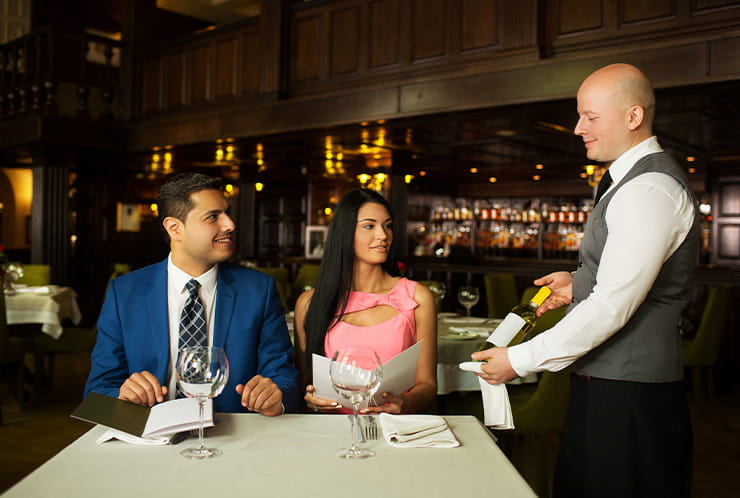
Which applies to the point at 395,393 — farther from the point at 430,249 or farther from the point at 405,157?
the point at 430,249

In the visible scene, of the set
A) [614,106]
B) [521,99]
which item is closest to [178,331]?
[614,106]

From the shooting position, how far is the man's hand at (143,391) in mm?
1763

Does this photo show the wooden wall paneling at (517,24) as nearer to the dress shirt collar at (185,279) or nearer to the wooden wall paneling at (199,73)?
the wooden wall paneling at (199,73)

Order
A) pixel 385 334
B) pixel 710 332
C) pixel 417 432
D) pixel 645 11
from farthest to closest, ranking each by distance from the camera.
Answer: pixel 710 332, pixel 645 11, pixel 385 334, pixel 417 432

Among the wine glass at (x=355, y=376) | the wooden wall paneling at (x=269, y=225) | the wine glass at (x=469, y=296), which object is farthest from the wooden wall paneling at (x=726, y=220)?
the wine glass at (x=355, y=376)

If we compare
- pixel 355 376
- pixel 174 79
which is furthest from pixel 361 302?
pixel 174 79

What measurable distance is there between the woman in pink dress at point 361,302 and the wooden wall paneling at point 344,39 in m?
4.39

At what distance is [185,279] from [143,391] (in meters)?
0.49

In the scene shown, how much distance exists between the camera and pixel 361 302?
2.65 metres

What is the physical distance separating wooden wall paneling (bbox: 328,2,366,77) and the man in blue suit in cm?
482

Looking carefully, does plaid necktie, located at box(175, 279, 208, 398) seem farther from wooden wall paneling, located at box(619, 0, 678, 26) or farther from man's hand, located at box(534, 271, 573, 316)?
wooden wall paneling, located at box(619, 0, 678, 26)

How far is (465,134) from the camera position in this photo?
7.36 metres

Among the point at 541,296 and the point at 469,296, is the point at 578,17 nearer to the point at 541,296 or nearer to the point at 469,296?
the point at 469,296

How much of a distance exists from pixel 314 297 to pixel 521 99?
3.46 meters
